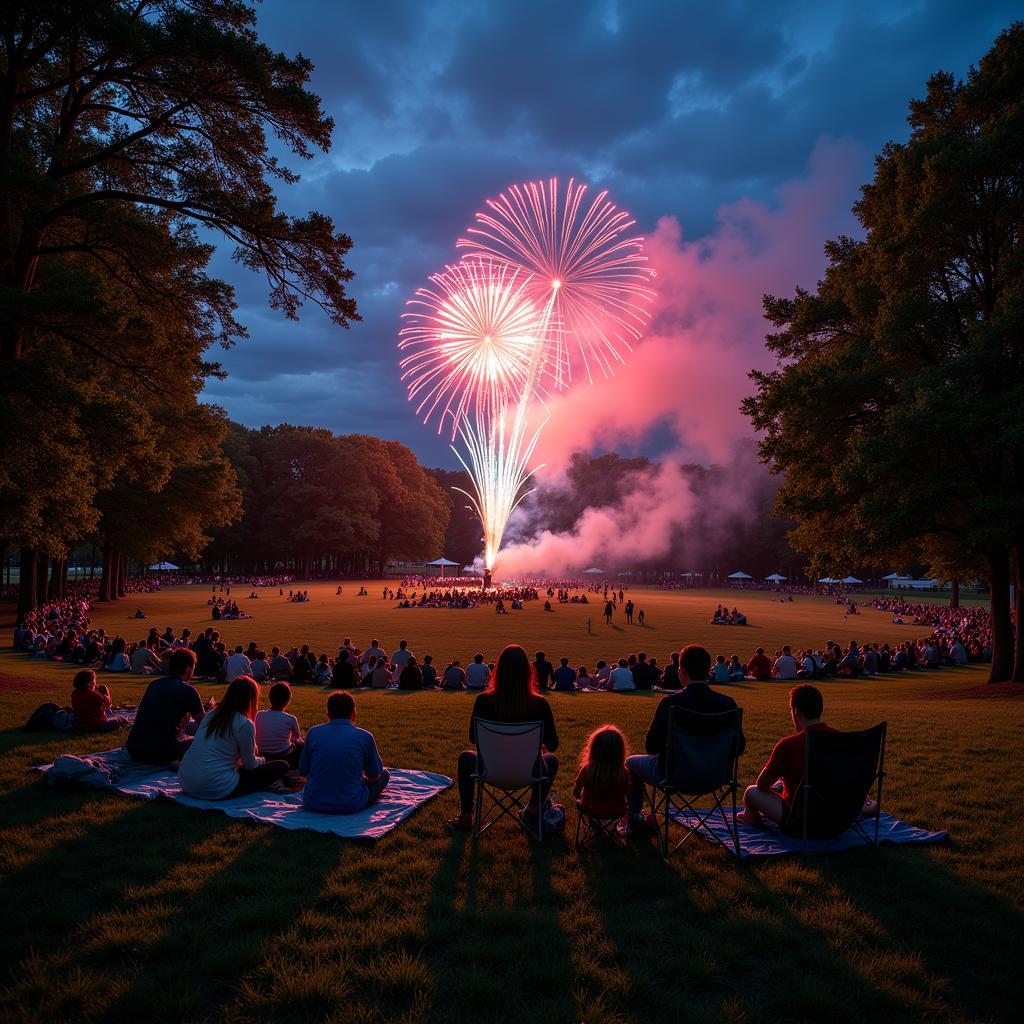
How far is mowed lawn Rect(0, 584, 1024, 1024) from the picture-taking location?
3447 mm

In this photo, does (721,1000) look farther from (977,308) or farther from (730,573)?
(730,573)

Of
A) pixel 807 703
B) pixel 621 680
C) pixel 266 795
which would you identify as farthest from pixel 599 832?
pixel 621 680

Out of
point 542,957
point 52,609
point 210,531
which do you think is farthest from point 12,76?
point 210,531

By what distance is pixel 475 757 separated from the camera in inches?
242

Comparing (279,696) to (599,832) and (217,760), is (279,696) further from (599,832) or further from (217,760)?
(599,832)

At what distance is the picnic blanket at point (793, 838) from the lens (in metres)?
5.57

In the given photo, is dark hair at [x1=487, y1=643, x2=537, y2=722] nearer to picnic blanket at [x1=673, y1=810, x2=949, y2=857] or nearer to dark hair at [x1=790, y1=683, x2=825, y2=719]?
picnic blanket at [x1=673, y1=810, x2=949, y2=857]

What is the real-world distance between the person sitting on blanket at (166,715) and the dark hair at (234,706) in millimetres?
924

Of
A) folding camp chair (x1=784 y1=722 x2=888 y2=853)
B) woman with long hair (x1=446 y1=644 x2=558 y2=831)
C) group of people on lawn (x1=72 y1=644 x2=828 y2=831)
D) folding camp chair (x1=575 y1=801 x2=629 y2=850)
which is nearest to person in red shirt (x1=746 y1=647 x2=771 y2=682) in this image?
group of people on lawn (x1=72 y1=644 x2=828 y2=831)

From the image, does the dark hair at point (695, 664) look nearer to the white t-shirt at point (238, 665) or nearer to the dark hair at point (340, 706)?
the dark hair at point (340, 706)

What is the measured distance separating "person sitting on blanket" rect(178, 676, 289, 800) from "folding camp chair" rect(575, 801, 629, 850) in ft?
10.7


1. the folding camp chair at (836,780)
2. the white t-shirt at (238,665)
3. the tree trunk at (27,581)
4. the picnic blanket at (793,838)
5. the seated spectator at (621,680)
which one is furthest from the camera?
the tree trunk at (27,581)

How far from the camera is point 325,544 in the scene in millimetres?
86562

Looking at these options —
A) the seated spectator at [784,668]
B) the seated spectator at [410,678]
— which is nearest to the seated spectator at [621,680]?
the seated spectator at [410,678]
